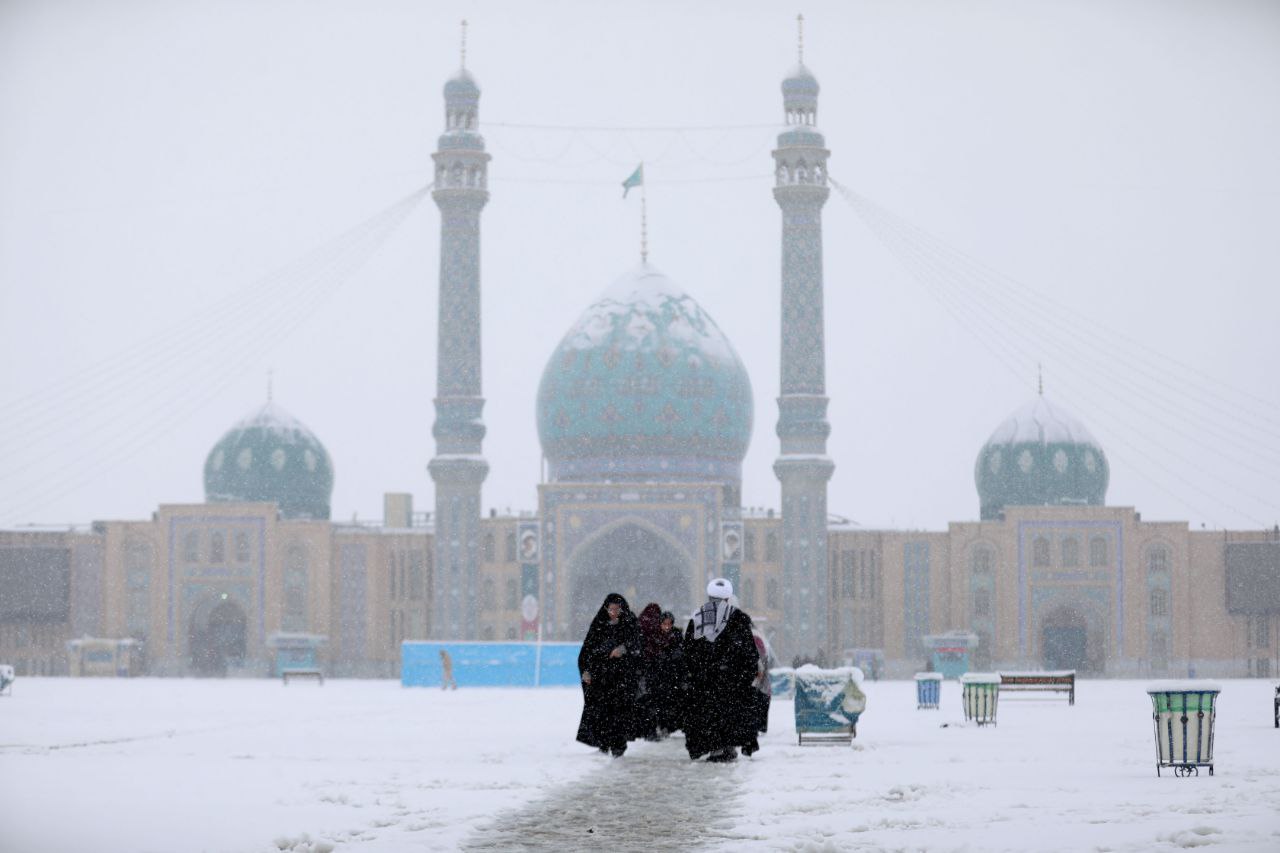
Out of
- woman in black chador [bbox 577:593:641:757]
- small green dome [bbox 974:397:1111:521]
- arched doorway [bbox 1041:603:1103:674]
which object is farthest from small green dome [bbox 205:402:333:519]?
woman in black chador [bbox 577:593:641:757]

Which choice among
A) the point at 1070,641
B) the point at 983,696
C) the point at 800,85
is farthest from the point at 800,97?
the point at 983,696

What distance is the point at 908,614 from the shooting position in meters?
48.1

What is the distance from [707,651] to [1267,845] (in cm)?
653

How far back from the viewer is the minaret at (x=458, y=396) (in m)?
46.8

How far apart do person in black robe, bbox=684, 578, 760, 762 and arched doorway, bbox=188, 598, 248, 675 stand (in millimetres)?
36266

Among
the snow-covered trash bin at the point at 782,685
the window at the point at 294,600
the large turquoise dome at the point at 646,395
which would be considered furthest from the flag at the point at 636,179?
the snow-covered trash bin at the point at 782,685

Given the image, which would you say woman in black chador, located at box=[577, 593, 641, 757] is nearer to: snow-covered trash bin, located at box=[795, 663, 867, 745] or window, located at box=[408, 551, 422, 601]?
snow-covered trash bin, located at box=[795, 663, 867, 745]

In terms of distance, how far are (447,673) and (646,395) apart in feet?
43.5

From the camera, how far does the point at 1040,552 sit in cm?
4831

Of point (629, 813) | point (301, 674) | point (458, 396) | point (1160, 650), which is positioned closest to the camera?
point (629, 813)

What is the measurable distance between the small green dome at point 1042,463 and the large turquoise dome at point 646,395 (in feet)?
20.3

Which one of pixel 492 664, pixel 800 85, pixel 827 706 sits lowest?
pixel 492 664

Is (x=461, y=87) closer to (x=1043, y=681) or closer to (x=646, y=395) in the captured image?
(x=646, y=395)

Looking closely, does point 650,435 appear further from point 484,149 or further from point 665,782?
point 665,782
